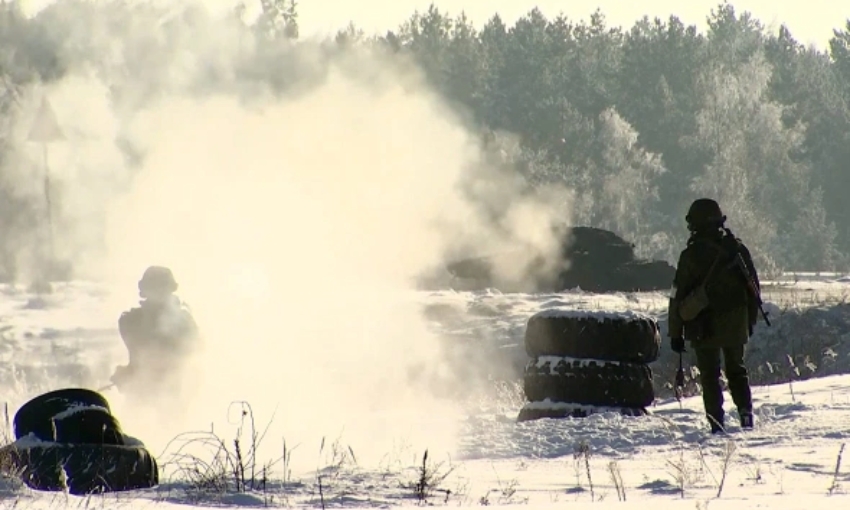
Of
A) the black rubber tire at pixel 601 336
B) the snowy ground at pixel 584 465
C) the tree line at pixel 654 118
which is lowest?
the snowy ground at pixel 584 465

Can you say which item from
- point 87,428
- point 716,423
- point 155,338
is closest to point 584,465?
point 716,423

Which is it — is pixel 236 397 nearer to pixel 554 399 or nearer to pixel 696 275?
pixel 554 399

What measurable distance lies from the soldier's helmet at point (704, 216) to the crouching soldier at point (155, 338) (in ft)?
15.0

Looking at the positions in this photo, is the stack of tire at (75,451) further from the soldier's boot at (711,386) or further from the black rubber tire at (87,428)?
the soldier's boot at (711,386)

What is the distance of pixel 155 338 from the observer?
12.1 m

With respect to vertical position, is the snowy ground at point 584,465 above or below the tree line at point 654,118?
below

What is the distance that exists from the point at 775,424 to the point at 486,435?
2.19 metres

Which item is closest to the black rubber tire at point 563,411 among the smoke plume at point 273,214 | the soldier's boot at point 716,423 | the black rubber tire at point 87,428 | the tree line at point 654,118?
the smoke plume at point 273,214

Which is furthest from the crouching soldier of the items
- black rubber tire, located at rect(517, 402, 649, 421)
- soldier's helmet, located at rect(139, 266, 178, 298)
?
black rubber tire, located at rect(517, 402, 649, 421)

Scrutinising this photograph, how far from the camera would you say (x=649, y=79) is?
79.8 metres

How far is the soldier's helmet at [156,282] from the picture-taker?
12.2 m

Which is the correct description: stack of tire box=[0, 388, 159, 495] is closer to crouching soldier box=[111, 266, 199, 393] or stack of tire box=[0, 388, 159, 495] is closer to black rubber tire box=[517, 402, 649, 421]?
crouching soldier box=[111, 266, 199, 393]

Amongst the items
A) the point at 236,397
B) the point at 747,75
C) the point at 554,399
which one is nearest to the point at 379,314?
the point at 236,397

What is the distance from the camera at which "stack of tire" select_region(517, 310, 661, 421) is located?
12.1 metres
